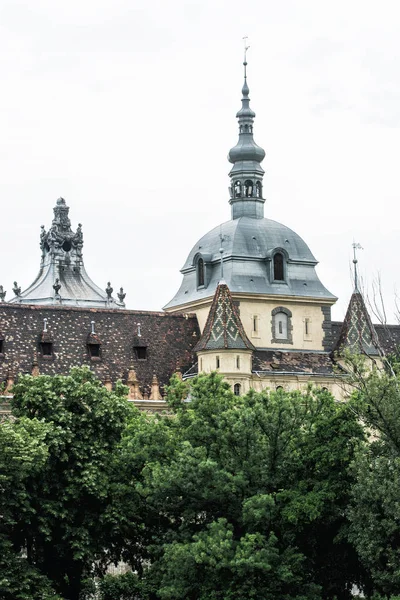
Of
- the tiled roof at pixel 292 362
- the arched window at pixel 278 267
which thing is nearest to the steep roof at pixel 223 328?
the tiled roof at pixel 292 362

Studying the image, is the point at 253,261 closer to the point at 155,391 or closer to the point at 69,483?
the point at 155,391

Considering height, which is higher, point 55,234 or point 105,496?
point 55,234

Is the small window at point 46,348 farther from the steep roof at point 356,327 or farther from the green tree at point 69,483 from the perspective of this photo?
the green tree at point 69,483

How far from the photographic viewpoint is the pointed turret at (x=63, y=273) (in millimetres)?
166375

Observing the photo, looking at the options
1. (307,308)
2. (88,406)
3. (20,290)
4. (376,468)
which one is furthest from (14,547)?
(20,290)

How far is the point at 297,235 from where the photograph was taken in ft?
399

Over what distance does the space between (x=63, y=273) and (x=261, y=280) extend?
55.1 metres

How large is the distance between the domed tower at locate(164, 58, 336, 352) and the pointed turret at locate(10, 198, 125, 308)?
44.8 m

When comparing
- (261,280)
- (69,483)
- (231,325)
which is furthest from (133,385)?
(69,483)

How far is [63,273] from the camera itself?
6713 inches

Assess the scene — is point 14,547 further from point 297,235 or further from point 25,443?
point 297,235

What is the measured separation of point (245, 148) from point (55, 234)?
50958mm

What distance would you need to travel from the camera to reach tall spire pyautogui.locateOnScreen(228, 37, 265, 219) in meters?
123

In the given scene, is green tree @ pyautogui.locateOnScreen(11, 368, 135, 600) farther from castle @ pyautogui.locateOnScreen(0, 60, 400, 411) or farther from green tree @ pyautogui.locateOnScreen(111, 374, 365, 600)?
castle @ pyautogui.locateOnScreen(0, 60, 400, 411)
